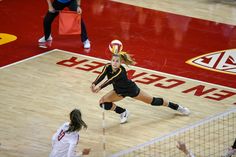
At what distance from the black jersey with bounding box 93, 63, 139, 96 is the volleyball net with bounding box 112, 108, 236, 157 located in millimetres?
908

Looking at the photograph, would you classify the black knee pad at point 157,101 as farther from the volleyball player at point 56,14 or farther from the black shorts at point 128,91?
the volleyball player at point 56,14

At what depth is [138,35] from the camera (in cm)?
1541

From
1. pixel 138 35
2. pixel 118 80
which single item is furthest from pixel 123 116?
pixel 138 35

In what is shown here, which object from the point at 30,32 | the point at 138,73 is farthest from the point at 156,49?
the point at 30,32

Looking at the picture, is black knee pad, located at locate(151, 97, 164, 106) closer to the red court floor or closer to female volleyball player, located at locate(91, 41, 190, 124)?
female volleyball player, located at locate(91, 41, 190, 124)

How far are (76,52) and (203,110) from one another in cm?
353

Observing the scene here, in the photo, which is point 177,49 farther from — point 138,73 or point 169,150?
point 169,150

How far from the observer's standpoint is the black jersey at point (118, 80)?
10789mm

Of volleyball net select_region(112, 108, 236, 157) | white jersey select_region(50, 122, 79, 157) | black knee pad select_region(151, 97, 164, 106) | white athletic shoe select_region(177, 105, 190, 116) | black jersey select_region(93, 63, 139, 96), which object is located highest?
black jersey select_region(93, 63, 139, 96)

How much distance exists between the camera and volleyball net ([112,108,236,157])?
10.4 m

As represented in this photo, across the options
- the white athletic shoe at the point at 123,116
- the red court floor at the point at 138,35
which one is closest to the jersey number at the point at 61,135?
the white athletic shoe at the point at 123,116

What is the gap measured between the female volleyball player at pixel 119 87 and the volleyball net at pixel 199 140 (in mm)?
535

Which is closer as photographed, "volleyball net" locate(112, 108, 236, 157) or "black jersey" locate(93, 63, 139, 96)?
"volleyball net" locate(112, 108, 236, 157)

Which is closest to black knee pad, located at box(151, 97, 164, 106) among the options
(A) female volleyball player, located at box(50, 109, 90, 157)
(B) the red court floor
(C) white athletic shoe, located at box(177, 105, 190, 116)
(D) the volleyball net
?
(C) white athletic shoe, located at box(177, 105, 190, 116)
